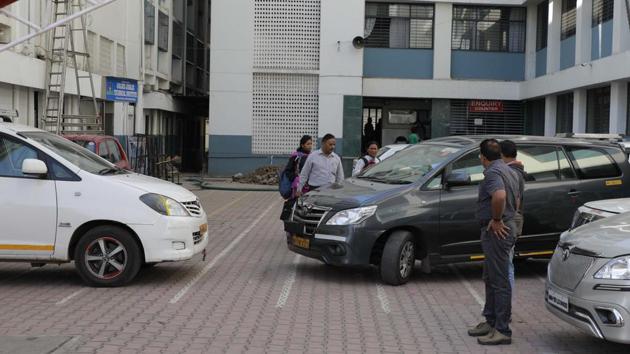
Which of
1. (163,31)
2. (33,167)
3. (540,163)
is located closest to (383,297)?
(540,163)

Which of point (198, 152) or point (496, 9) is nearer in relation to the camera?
point (496, 9)

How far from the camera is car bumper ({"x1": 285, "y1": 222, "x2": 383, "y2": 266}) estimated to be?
8531mm

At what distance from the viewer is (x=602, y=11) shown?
22766mm

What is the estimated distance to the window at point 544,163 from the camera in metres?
9.48

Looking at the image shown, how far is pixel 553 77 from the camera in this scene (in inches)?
1042

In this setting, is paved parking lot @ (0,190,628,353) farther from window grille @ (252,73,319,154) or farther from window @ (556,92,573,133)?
window grille @ (252,73,319,154)

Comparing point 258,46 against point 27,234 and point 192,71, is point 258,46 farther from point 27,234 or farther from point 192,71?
point 27,234

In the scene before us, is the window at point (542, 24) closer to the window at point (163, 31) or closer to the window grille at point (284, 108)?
the window grille at point (284, 108)

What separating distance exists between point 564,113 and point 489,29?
17.7ft

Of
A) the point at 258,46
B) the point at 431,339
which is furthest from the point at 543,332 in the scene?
the point at 258,46

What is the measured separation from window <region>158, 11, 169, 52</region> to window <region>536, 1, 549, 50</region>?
54.3 ft

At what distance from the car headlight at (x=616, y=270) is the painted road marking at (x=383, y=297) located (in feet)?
8.67

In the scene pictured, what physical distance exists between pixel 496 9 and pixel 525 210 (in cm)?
2296

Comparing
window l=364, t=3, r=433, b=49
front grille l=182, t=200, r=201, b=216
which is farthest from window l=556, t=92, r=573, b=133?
front grille l=182, t=200, r=201, b=216
